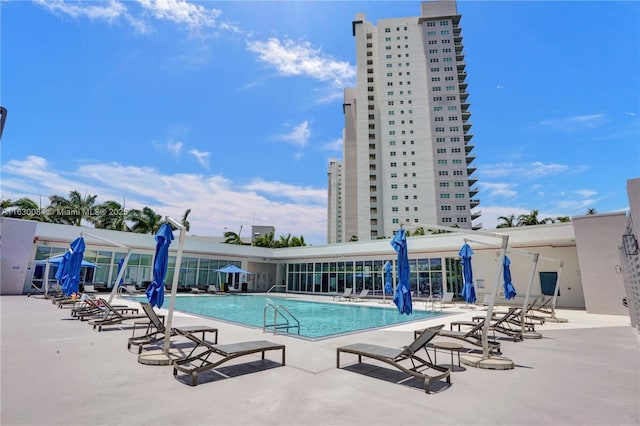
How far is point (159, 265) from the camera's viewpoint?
594 cm

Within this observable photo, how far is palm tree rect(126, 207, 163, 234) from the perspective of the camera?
100ft

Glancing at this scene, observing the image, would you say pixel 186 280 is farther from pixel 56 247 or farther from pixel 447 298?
pixel 447 298

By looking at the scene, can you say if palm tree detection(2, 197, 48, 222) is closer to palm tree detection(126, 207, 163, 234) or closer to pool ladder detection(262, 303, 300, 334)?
palm tree detection(126, 207, 163, 234)

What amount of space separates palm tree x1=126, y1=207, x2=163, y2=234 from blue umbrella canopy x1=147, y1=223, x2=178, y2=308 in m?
A: 28.2

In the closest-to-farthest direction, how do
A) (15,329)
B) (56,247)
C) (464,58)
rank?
(15,329) < (56,247) < (464,58)

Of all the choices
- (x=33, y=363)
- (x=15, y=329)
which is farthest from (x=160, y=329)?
(x=15, y=329)

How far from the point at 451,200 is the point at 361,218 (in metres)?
17.1

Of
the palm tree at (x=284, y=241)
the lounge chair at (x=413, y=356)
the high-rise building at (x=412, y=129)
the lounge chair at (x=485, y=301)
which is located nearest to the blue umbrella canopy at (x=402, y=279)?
the lounge chair at (x=413, y=356)

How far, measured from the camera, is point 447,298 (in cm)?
1656

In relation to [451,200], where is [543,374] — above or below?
below

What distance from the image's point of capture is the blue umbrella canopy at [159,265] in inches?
234

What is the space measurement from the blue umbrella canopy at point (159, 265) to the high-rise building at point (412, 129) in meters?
51.4

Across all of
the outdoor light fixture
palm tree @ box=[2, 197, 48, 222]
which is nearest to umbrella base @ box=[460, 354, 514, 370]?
the outdoor light fixture

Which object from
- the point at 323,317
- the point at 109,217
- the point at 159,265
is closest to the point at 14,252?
the point at 109,217
